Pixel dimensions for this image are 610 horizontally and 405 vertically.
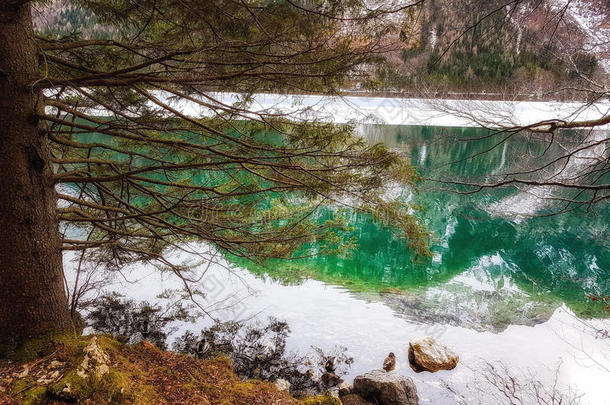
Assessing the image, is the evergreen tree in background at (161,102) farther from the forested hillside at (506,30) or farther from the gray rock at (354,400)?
the gray rock at (354,400)

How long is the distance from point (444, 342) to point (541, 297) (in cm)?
330

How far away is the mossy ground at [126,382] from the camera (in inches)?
79.6

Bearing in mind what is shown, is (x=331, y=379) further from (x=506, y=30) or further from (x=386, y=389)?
(x=506, y=30)

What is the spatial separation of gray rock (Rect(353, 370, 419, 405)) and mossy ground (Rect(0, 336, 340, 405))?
121 cm

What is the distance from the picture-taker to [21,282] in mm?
2363

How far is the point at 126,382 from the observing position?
2.43m

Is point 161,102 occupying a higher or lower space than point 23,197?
higher

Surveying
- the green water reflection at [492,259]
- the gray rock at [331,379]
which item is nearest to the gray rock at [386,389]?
the gray rock at [331,379]

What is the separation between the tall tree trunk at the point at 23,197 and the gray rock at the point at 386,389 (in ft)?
11.5

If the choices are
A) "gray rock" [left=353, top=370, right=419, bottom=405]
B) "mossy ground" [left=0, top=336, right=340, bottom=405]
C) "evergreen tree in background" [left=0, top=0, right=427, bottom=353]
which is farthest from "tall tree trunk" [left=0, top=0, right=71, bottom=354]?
"gray rock" [left=353, top=370, right=419, bottom=405]

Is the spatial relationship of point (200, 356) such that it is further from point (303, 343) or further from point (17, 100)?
point (17, 100)

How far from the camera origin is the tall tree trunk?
2217 mm

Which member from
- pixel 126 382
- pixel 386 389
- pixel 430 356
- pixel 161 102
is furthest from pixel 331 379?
pixel 161 102

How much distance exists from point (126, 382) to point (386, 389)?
318cm
